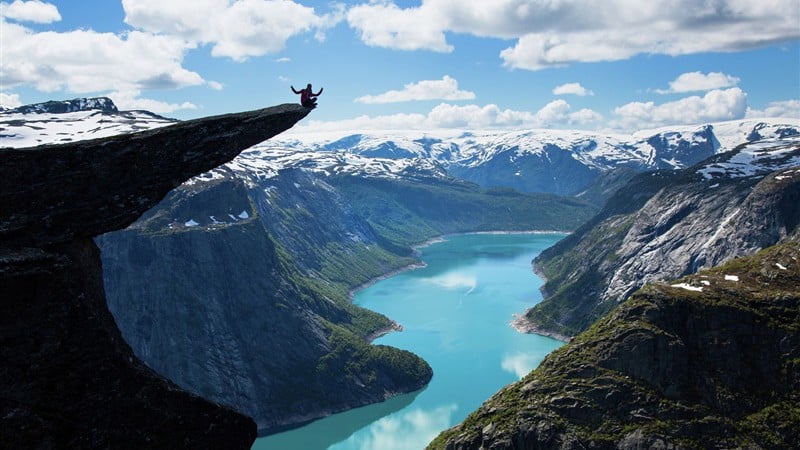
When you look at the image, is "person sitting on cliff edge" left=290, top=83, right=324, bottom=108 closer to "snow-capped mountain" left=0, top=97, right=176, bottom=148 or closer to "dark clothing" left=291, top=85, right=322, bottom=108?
"dark clothing" left=291, top=85, right=322, bottom=108

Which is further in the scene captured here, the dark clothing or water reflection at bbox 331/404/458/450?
water reflection at bbox 331/404/458/450

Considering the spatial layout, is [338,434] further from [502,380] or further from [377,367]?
[502,380]

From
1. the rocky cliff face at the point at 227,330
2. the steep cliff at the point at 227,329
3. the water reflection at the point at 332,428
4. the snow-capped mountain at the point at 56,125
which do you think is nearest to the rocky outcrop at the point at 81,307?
the snow-capped mountain at the point at 56,125

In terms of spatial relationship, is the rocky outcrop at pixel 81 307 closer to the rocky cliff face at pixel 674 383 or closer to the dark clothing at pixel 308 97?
the dark clothing at pixel 308 97

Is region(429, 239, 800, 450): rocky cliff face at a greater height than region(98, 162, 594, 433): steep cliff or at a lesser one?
greater

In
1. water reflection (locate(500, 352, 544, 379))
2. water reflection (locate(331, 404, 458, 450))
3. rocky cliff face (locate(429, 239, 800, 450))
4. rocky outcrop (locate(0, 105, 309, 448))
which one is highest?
rocky outcrop (locate(0, 105, 309, 448))

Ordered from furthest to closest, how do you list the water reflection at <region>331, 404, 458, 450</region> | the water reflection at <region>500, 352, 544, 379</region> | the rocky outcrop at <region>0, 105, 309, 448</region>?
the water reflection at <region>500, 352, 544, 379</region> → the water reflection at <region>331, 404, 458, 450</region> → the rocky outcrop at <region>0, 105, 309, 448</region>

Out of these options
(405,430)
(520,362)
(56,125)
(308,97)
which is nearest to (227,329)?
(405,430)

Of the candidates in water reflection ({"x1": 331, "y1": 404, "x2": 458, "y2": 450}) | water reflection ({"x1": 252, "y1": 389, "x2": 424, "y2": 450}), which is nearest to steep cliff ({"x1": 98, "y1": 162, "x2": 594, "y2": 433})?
water reflection ({"x1": 252, "y1": 389, "x2": 424, "y2": 450})
